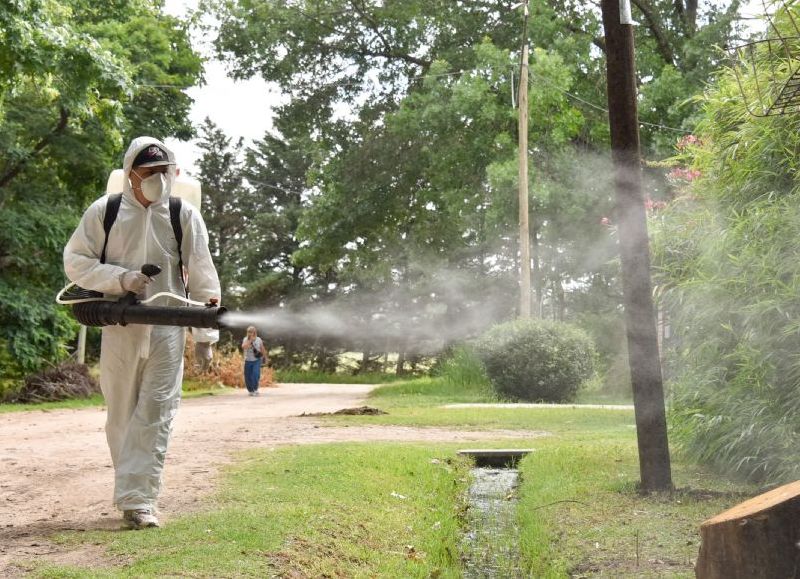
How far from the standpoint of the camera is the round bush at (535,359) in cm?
1961

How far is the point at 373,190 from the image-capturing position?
1102 inches

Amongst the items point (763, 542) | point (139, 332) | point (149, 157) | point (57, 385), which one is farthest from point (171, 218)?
point (57, 385)

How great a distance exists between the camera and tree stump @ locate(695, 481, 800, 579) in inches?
161

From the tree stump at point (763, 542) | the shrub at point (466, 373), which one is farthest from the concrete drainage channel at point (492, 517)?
the shrub at point (466, 373)

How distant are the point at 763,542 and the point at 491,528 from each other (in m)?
3.02

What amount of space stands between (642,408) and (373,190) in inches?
840

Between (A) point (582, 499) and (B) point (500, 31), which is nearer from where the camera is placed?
(A) point (582, 499)

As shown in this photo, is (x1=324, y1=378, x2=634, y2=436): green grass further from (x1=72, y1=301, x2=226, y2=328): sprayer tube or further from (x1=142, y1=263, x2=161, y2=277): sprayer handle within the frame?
(x1=142, y1=263, x2=161, y2=277): sprayer handle

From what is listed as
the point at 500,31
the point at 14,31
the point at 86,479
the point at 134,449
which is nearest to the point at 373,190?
the point at 500,31

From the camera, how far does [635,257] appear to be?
7133mm

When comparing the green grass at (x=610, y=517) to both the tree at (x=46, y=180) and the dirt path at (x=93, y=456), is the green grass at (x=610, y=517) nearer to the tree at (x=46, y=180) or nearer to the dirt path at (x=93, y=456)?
the dirt path at (x=93, y=456)

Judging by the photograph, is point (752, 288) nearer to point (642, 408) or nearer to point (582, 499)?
point (642, 408)

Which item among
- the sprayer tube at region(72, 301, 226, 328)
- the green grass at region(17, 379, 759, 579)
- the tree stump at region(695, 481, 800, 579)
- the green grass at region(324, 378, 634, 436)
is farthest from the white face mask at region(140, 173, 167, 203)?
the green grass at region(324, 378, 634, 436)

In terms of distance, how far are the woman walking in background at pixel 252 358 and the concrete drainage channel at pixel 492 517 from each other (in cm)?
1413
